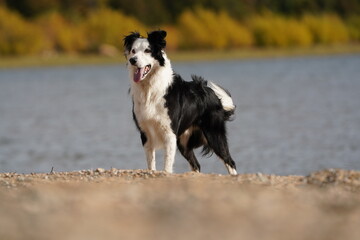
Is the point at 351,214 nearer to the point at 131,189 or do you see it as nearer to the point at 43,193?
the point at 131,189

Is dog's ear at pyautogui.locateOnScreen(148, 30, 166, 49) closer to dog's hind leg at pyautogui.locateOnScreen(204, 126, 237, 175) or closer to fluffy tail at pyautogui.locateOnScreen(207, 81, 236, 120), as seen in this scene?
fluffy tail at pyautogui.locateOnScreen(207, 81, 236, 120)

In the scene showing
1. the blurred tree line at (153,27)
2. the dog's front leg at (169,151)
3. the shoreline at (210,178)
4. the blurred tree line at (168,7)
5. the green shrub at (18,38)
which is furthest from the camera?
the blurred tree line at (168,7)

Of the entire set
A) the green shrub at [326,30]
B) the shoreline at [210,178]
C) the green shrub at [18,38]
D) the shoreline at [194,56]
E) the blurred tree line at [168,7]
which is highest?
the blurred tree line at [168,7]

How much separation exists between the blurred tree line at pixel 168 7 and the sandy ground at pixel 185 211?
81.9 meters

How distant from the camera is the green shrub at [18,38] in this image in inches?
2876

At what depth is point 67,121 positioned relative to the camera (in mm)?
27359

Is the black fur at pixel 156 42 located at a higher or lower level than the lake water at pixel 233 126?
lower

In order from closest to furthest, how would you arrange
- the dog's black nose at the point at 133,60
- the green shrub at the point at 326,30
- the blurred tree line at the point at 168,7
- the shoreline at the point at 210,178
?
1. the shoreline at the point at 210,178
2. the dog's black nose at the point at 133,60
3. the green shrub at the point at 326,30
4. the blurred tree line at the point at 168,7

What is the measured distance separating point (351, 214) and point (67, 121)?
21.6 meters

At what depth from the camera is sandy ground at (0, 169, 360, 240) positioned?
5.55m

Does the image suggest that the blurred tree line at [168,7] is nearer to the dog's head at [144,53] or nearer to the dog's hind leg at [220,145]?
the dog's hind leg at [220,145]

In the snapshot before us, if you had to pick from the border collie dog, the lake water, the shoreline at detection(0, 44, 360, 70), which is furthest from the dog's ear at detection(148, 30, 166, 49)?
the shoreline at detection(0, 44, 360, 70)

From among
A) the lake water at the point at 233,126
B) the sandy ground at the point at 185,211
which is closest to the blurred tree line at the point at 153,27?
the lake water at the point at 233,126

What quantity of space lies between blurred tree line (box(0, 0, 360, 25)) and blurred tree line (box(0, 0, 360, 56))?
101mm
